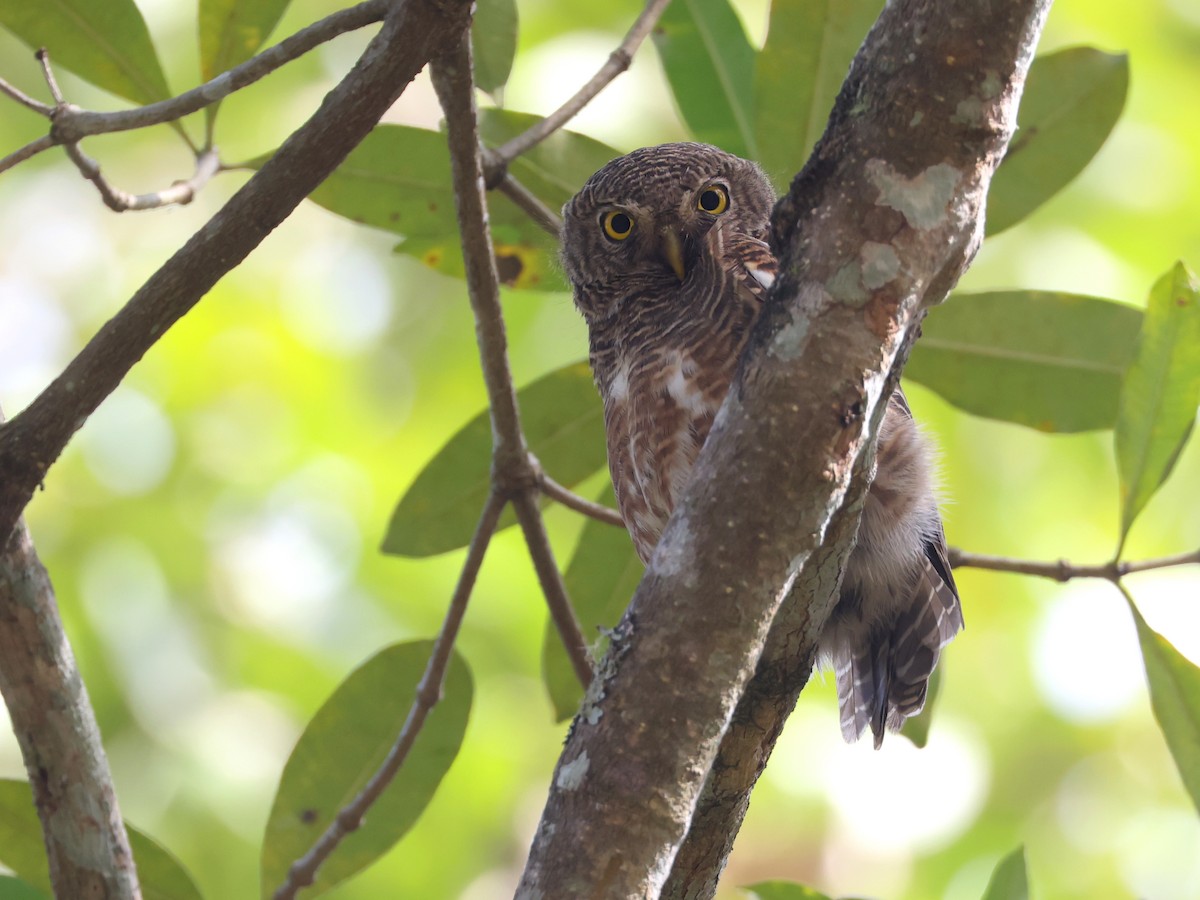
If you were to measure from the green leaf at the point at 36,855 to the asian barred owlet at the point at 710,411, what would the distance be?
4.28 ft

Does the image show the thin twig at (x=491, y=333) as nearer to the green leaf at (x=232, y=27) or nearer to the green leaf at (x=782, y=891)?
the green leaf at (x=782, y=891)

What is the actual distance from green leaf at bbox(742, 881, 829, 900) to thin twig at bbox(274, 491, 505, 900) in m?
0.83

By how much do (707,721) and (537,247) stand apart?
219cm

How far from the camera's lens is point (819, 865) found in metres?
7.23

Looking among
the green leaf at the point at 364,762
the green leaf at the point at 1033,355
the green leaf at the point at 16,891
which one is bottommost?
the green leaf at the point at 16,891

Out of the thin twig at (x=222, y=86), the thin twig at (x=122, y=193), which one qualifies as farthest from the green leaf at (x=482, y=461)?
the thin twig at (x=222, y=86)

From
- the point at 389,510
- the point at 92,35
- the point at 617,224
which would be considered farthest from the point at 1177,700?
the point at 389,510

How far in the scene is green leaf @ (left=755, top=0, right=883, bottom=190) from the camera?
295 centimetres

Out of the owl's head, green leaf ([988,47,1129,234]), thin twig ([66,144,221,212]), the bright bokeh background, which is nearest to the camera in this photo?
thin twig ([66,144,221,212])

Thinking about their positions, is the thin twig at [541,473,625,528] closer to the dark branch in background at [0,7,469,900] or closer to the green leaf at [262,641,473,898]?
the green leaf at [262,641,473,898]

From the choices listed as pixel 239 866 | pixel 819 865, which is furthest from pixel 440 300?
pixel 819 865

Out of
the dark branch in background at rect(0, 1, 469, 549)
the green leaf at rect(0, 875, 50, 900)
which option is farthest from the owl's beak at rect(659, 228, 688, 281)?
the green leaf at rect(0, 875, 50, 900)

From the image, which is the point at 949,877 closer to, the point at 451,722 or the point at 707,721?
the point at 451,722

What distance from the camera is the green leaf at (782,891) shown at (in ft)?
9.17
